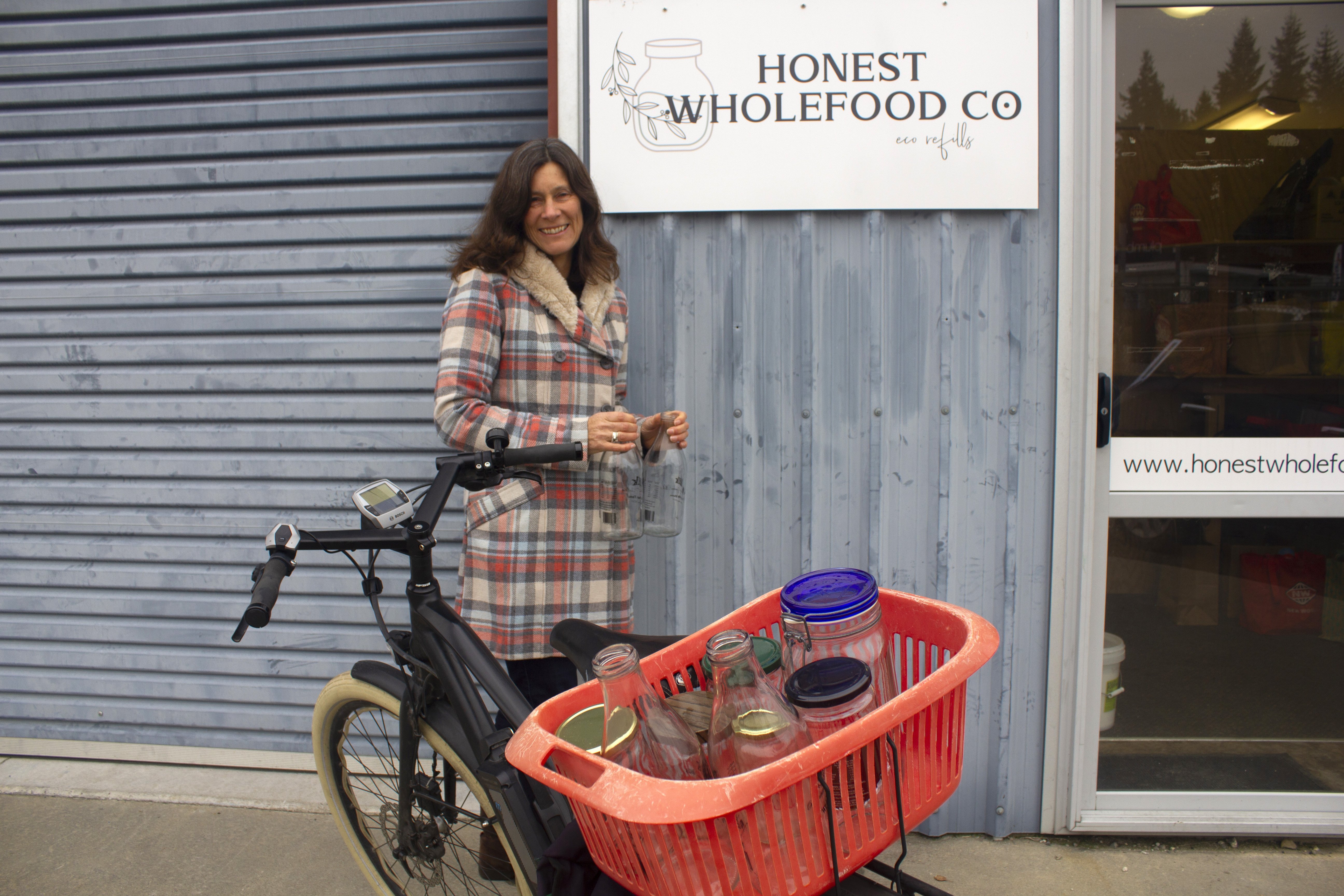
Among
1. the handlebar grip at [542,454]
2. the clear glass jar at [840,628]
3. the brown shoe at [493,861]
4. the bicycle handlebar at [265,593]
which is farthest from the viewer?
the brown shoe at [493,861]

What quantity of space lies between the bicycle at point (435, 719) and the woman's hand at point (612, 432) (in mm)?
123

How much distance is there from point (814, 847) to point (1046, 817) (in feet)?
6.89

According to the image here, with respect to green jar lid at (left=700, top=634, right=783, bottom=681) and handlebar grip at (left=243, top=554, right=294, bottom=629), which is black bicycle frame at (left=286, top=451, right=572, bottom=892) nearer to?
handlebar grip at (left=243, top=554, right=294, bottom=629)

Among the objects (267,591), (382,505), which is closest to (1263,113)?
(382,505)

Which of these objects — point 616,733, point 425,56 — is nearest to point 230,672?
point 425,56

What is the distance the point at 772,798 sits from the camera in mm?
1063

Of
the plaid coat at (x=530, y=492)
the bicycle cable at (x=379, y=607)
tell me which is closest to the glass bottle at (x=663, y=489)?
the plaid coat at (x=530, y=492)

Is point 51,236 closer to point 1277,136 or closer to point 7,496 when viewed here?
point 7,496

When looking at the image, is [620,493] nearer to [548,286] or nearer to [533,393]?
[533,393]

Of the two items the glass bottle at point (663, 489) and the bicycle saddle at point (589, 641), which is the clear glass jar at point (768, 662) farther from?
the glass bottle at point (663, 489)

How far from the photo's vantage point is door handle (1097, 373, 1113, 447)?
2646mm

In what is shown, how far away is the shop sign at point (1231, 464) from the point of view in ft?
8.81

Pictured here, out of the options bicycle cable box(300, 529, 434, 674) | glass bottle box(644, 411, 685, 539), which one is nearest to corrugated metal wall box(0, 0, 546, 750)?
glass bottle box(644, 411, 685, 539)

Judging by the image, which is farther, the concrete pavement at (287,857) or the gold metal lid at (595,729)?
the concrete pavement at (287,857)
